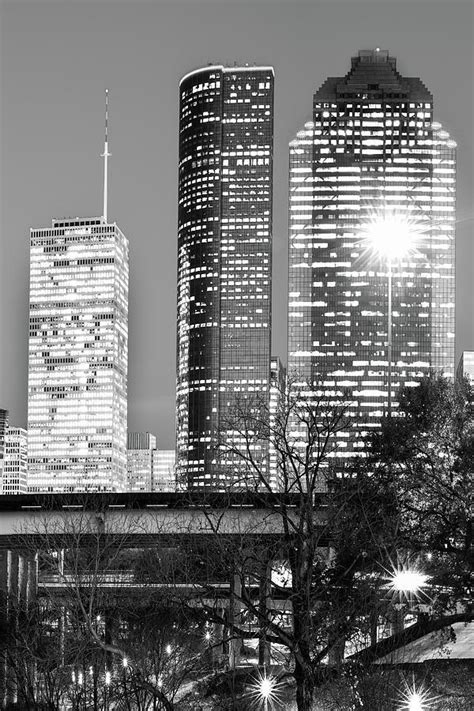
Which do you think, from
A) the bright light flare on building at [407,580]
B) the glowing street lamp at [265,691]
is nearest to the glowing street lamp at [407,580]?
the bright light flare on building at [407,580]

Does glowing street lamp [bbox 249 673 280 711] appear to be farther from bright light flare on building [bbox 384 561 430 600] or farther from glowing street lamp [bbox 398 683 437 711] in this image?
bright light flare on building [bbox 384 561 430 600]

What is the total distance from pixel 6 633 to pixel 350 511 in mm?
26860

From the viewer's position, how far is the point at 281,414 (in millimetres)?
38000

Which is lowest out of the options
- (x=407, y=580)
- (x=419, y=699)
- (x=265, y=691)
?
(x=419, y=699)

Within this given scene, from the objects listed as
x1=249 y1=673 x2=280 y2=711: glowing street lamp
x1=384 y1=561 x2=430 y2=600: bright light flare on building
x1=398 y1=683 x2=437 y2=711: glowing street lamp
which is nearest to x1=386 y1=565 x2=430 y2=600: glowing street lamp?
x1=384 y1=561 x2=430 y2=600: bright light flare on building

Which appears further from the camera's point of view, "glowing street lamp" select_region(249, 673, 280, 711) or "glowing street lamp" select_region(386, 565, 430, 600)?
"glowing street lamp" select_region(249, 673, 280, 711)

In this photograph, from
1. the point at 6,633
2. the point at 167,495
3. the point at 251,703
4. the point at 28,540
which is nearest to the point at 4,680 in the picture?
the point at 6,633

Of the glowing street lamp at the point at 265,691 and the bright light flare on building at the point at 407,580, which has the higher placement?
the bright light flare on building at the point at 407,580

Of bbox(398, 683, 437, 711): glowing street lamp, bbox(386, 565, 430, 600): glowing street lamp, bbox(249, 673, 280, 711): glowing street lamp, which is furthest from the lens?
bbox(249, 673, 280, 711): glowing street lamp

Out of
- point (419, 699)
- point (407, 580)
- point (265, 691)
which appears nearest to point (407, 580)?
point (407, 580)

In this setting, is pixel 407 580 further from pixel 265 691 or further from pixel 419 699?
pixel 265 691

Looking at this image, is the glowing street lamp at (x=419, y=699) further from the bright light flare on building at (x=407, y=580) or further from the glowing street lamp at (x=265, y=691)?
the glowing street lamp at (x=265, y=691)

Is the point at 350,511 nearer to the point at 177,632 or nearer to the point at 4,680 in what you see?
the point at 177,632

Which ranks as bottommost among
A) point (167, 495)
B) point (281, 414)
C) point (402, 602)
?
point (402, 602)
